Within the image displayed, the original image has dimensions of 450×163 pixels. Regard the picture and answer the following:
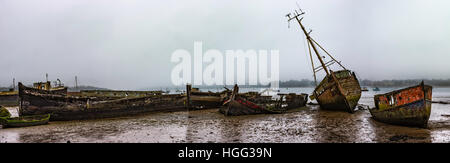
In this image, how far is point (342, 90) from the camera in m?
15.9

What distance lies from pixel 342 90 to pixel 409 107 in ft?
20.0

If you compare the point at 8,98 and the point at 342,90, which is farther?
the point at 8,98

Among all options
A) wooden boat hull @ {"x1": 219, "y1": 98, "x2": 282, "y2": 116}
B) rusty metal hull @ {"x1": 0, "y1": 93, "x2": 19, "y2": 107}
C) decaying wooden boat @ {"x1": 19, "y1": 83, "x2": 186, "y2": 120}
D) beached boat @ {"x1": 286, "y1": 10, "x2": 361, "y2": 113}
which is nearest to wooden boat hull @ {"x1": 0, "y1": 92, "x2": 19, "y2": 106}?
rusty metal hull @ {"x1": 0, "y1": 93, "x2": 19, "y2": 107}

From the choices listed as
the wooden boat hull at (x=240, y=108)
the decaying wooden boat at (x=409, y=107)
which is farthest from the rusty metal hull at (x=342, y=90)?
the wooden boat hull at (x=240, y=108)

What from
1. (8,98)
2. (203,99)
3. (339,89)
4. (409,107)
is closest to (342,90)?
(339,89)

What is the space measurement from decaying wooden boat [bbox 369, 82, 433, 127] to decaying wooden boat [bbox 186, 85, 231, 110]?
1259 cm

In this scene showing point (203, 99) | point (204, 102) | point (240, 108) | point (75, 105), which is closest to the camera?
point (75, 105)

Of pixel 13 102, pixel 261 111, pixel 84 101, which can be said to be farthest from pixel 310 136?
pixel 13 102

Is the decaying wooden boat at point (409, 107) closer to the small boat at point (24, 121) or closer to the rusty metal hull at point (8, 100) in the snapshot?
the small boat at point (24, 121)

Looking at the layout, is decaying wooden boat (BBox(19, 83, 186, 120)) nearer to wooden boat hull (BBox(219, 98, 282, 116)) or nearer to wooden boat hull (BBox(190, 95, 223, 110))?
wooden boat hull (BBox(190, 95, 223, 110))

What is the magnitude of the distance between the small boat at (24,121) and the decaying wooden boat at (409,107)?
20823 mm

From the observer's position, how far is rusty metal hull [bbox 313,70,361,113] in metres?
16.1

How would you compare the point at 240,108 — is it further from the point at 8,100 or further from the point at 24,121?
the point at 8,100
